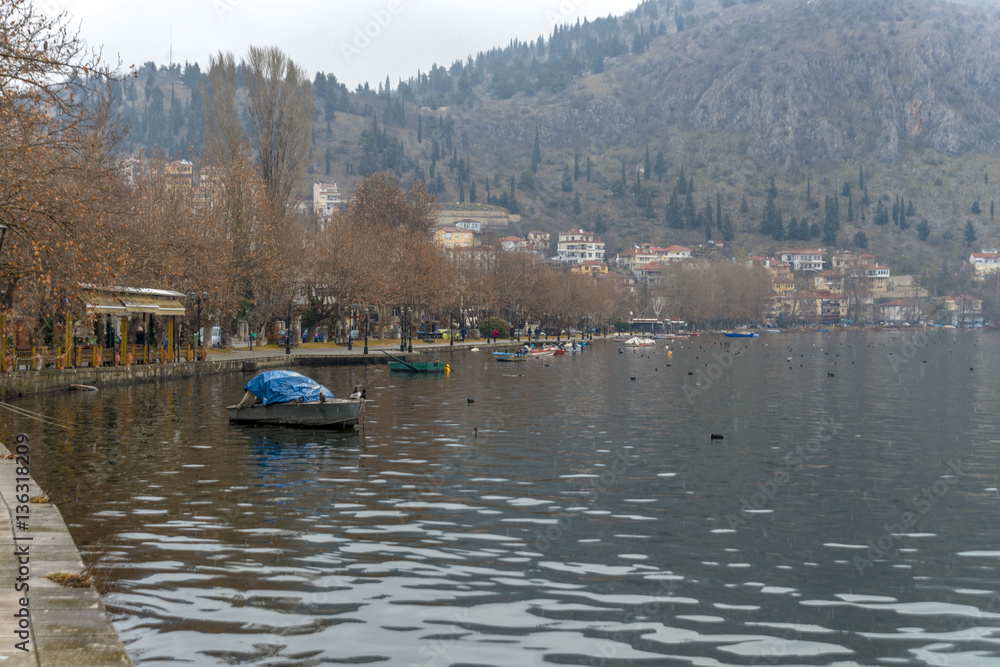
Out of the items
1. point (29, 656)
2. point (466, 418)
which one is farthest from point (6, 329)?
point (29, 656)

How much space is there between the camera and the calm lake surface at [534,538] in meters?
12.3

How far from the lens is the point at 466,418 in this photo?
40.3m

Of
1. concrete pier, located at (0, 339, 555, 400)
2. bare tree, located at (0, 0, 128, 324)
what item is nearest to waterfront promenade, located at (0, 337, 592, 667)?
bare tree, located at (0, 0, 128, 324)

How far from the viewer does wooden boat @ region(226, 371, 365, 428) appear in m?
34.3

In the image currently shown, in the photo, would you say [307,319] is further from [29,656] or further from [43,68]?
[29,656]
